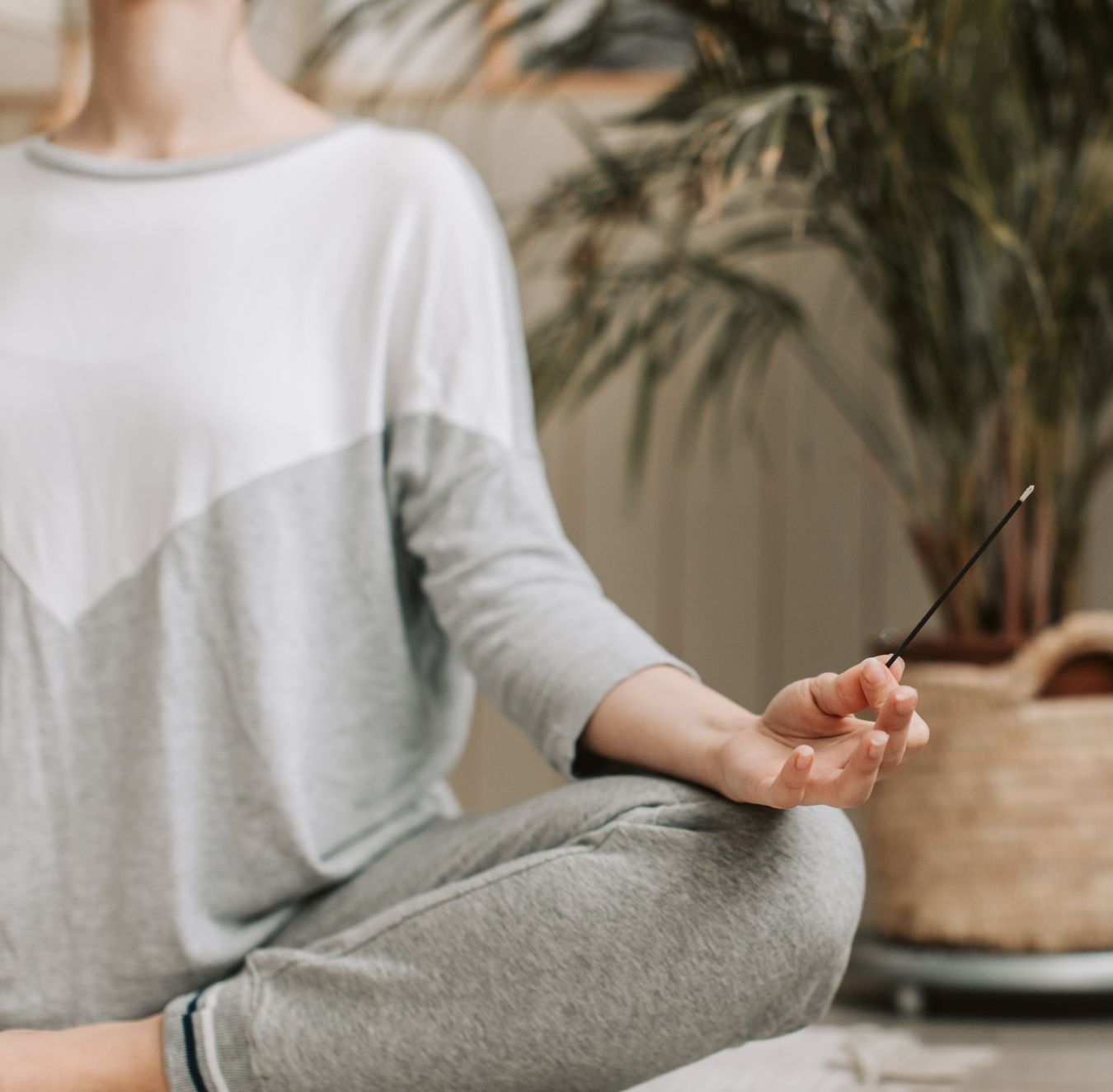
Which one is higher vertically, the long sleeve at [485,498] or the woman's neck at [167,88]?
the woman's neck at [167,88]

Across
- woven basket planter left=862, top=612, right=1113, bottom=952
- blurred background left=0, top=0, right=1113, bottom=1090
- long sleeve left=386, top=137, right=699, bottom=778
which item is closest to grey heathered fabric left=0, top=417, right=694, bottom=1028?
long sleeve left=386, top=137, right=699, bottom=778

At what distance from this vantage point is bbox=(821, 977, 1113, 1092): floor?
116cm

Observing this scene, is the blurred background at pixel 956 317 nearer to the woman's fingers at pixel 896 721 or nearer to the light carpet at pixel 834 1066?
the light carpet at pixel 834 1066

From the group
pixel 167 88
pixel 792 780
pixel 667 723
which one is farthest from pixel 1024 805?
pixel 167 88

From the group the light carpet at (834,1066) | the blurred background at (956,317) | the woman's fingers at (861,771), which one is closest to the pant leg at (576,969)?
the woman's fingers at (861,771)

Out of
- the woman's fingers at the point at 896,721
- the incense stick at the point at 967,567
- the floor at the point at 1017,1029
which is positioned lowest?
the floor at the point at 1017,1029

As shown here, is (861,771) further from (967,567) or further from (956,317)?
(956,317)

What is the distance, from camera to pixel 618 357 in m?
1.45

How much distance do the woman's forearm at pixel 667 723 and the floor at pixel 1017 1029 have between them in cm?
59

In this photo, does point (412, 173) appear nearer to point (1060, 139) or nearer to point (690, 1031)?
point (690, 1031)

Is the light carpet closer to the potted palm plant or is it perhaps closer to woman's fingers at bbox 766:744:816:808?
the potted palm plant

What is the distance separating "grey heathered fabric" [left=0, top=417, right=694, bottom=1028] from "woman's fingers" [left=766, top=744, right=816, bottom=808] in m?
0.17

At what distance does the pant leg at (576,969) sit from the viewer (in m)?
0.69

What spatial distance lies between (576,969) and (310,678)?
0.29 meters
